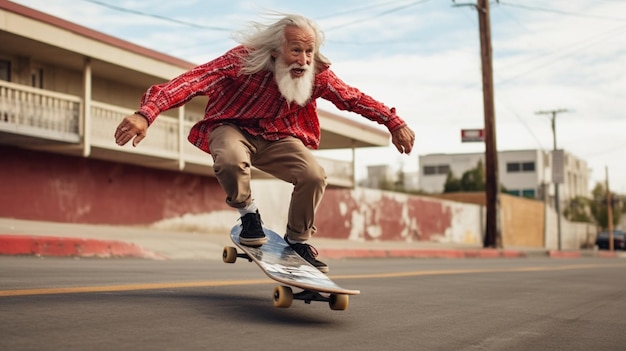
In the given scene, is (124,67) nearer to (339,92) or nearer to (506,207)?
(339,92)

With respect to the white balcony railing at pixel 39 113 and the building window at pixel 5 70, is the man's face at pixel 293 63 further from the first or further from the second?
the building window at pixel 5 70

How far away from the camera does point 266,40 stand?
4379mm

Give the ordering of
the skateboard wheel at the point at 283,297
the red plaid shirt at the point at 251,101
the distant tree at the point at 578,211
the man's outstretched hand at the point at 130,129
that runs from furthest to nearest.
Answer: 1. the distant tree at the point at 578,211
2. the red plaid shirt at the point at 251,101
3. the skateboard wheel at the point at 283,297
4. the man's outstretched hand at the point at 130,129

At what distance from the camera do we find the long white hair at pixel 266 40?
436 centimetres

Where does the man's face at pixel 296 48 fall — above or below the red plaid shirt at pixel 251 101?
above

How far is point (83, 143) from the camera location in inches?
754

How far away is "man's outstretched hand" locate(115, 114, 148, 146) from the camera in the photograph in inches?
147

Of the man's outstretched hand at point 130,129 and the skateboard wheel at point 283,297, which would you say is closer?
the man's outstretched hand at point 130,129

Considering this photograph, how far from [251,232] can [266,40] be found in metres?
1.11

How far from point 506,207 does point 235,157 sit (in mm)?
42178

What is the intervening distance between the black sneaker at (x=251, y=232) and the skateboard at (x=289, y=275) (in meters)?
0.03

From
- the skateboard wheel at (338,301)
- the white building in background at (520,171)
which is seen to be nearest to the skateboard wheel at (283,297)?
the skateboard wheel at (338,301)

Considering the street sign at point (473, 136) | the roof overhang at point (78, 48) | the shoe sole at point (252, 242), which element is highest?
the roof overhang at point (78, 48)

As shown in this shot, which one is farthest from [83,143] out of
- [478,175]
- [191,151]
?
[478,175]
